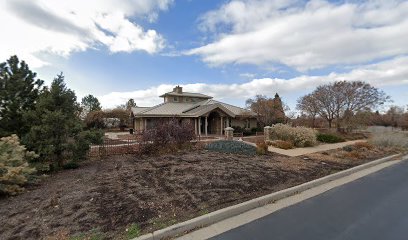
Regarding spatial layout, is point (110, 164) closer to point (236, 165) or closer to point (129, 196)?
point (129, 196)

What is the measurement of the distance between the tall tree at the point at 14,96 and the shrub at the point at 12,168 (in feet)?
9.72

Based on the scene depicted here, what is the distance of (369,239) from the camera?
410cm

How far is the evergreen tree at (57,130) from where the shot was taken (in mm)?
8859

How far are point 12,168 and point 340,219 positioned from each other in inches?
324

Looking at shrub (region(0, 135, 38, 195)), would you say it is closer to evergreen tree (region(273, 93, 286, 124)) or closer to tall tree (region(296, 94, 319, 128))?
evergreen tree (region(273, 93, 286, 124))

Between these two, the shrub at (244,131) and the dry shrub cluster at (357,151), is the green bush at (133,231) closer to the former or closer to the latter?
the dry shrub cluster at (357,151)

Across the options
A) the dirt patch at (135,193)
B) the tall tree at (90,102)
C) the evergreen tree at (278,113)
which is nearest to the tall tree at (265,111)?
the evergreen tree at (278,113)

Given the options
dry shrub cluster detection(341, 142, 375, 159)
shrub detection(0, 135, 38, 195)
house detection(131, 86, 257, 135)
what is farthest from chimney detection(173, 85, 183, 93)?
shrub detection(0, 135, 38, 195)

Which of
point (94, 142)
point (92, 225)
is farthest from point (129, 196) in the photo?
point (94, 142)

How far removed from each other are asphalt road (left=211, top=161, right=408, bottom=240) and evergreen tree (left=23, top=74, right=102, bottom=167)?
7.60 metres

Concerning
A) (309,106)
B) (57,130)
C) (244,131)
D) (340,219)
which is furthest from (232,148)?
(309,106)

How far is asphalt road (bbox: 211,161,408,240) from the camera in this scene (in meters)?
4.28

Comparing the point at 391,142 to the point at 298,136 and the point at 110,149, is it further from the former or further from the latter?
the point at 110,149

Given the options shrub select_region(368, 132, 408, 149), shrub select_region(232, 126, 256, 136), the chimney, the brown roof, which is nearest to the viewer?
shrub select_region(368, 132, 408, 149)
